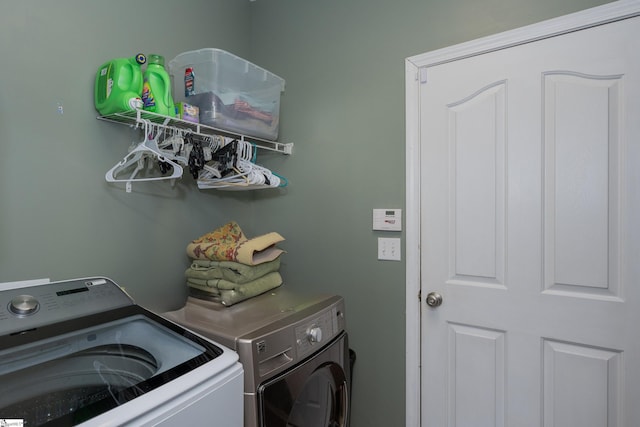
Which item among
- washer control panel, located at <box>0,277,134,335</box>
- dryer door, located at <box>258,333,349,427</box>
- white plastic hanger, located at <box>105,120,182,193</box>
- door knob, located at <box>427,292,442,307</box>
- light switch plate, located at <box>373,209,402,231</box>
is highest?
white plastic hanger, located at <box>105,120,182,193</box>

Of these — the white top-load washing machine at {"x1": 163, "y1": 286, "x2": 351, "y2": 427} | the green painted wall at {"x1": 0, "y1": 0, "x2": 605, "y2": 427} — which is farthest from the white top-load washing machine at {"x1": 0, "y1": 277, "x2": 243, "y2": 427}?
the green painted wall at {"x1": 0, "y1": 0, "x2": 605, "y2": 427}

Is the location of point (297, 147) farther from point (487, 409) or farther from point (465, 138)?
point (487, 409)

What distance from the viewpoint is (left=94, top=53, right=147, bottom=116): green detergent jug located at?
1250 millimetres

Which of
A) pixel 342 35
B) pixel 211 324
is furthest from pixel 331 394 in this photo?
pixel 342 35

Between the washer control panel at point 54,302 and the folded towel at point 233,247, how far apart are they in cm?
41

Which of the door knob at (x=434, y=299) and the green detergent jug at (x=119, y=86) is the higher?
the green detergent jug at (x=119, y=86)

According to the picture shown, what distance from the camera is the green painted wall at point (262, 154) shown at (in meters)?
1.20

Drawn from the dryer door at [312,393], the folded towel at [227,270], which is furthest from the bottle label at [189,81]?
the dryer door at [312,393]

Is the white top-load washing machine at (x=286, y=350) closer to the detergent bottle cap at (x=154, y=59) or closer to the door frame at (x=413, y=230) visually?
the door frame at (x=413, y=230)

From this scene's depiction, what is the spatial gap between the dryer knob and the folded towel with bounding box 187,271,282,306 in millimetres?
355

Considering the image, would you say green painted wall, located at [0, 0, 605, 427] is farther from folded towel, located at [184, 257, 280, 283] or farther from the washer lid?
the washer lid

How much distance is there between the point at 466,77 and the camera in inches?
60.6

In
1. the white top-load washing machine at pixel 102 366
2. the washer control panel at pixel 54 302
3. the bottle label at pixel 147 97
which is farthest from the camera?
the bottle label at pixel 147 97

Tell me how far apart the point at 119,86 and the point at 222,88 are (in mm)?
433
